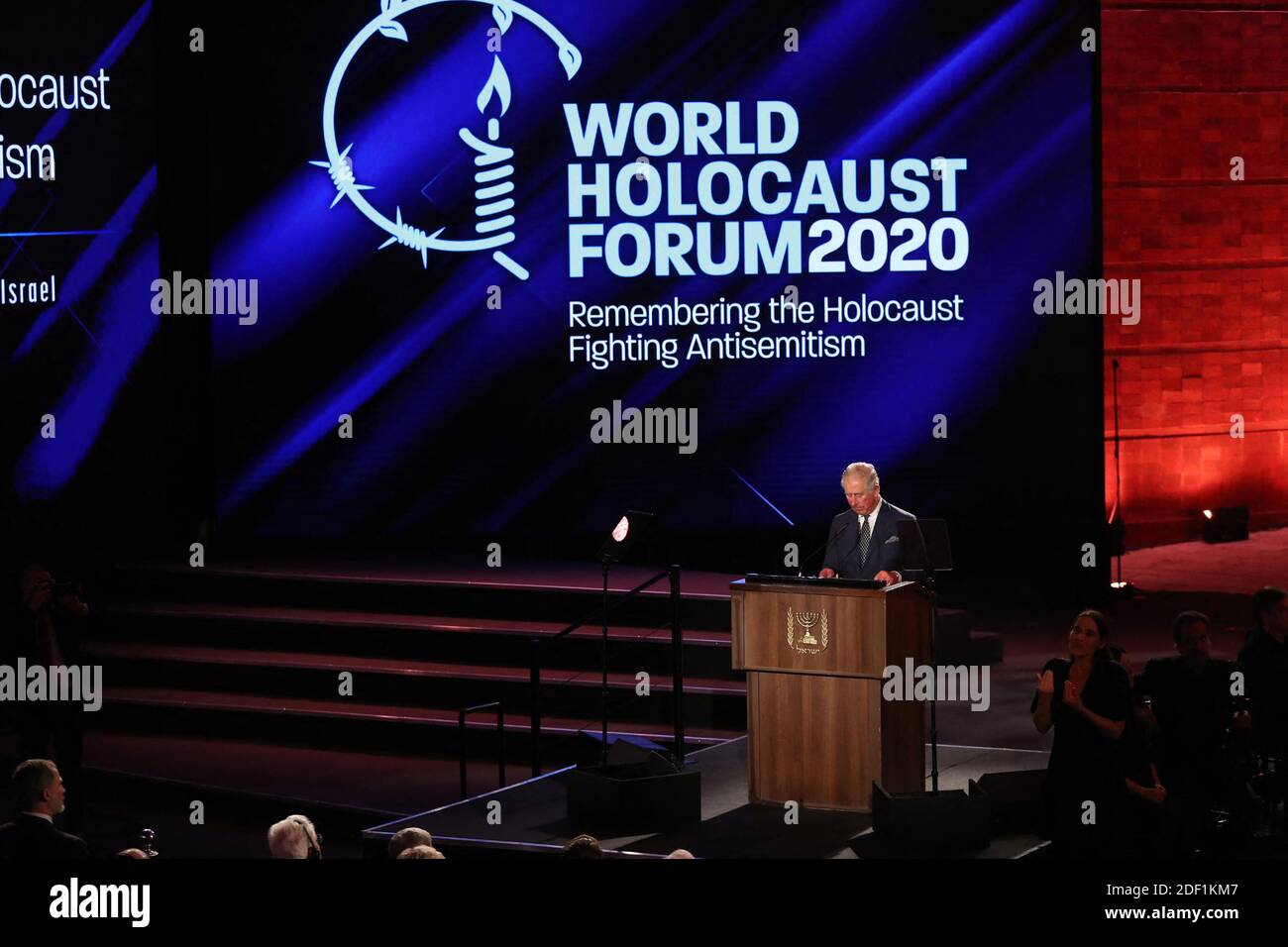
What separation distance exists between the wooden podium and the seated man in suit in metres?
2.64

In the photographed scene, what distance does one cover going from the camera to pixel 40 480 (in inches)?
468

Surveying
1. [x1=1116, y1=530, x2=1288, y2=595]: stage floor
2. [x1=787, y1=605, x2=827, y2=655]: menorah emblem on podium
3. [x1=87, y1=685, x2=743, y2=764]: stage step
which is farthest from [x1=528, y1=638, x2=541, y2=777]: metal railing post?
[x1=1116, y1=530, x2=1288, y2=595]: stage floor

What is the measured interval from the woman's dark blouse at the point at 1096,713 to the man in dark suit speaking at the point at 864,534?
1091mm

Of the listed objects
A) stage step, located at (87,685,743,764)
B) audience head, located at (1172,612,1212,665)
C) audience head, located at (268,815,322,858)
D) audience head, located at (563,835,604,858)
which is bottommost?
stage step, located at (87,685,743,764)

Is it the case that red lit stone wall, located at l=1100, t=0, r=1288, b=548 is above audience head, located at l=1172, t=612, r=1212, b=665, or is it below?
above

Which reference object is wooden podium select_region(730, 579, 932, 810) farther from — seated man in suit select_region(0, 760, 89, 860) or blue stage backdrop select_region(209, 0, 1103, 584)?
blue stage backdrop select_region(209, 0, 1103, 584)

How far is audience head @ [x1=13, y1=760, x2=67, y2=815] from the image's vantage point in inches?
221

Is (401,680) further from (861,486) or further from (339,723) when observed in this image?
(861,486)

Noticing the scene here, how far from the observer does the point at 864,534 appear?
750cm

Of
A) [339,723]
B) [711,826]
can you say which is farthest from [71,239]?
[711,826]

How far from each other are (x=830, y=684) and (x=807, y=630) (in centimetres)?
23

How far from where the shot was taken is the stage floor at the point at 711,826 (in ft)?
21.9

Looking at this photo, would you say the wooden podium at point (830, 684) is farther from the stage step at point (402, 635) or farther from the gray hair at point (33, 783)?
the gray hair at point (33, 783)
